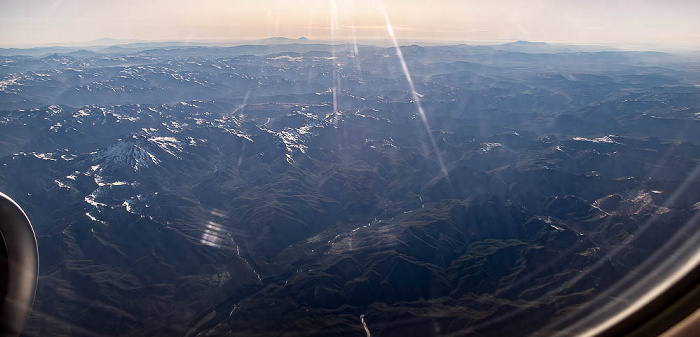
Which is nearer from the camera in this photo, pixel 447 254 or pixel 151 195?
pixel 447 254

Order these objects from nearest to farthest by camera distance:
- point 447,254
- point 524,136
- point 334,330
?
point 334,330, point 447,254, point 524,136

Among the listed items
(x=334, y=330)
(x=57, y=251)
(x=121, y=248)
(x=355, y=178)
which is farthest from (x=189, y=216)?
(x=334, y=330)

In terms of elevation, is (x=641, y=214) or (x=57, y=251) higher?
(x=641, y=214)

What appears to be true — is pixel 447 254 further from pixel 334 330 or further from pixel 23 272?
pixel 23 272

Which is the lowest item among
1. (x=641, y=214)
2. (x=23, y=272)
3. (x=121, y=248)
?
(x=121, y=248)

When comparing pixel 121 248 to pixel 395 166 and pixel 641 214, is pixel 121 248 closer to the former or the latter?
pixel 395 166

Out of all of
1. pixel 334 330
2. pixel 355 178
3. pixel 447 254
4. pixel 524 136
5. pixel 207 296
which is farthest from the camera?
pixel 524 136

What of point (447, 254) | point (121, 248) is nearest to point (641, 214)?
point (447, 254)

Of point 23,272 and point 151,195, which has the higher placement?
point 23,272

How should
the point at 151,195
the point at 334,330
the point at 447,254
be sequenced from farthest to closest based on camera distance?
the point at 151,195 → the point at 447,254 → the point at 334,330
